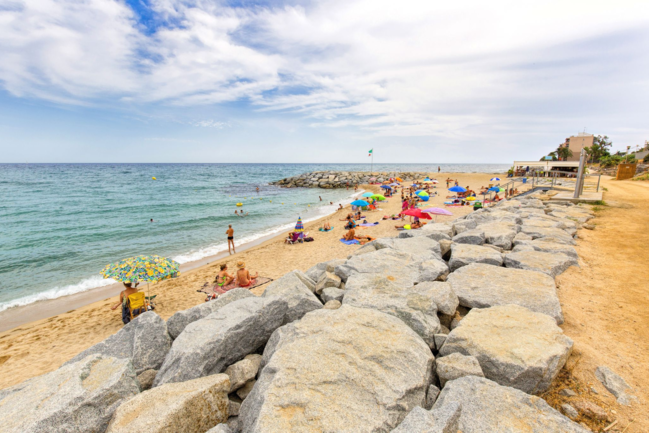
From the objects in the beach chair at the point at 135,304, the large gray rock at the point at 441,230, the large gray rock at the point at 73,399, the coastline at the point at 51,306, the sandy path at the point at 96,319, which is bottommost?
the coastline at the point at 51,306

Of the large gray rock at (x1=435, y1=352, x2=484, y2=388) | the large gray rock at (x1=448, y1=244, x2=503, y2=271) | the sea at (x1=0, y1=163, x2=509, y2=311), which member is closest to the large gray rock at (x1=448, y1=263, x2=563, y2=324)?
the large gray rock at (x1=448, y1=244, x2=503, y2=271)

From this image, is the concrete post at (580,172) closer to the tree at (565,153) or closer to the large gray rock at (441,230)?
the large gray rock at (441,230)

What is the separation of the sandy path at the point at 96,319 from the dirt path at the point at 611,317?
27.2 ft

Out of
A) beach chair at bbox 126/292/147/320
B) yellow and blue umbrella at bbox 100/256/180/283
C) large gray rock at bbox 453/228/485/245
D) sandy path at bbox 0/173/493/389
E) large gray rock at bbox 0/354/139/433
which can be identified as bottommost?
sandy path at bbox 0/173/493/389

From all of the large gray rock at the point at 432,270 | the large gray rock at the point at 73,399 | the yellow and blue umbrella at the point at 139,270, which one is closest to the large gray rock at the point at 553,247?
the large gray rock at the point at 432,270

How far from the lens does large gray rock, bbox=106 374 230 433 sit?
2770 mm

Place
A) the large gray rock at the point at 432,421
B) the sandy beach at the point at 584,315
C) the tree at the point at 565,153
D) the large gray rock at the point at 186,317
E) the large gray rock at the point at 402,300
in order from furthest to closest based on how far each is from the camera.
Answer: the tree at the point at 565,153, the large gray rock at the point at 186,317, the large gray rock at the point at 402,300, the sandy beach at the point at 584,315, the large gray rock at the point at 432,421

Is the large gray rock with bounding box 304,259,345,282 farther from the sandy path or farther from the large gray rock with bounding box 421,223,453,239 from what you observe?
the large gray rock with bounding box 421,223,453,239

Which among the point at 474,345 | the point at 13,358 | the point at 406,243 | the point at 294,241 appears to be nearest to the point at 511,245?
the point at 406,243

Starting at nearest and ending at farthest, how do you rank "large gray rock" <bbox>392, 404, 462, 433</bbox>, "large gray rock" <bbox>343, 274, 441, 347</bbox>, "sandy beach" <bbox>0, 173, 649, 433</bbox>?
"large gray rock" <bbox>392, 404, 462, 433</bbox>
"sandy beach" <bbox>0, 173, 649, 433</bbox>
"large gray rock" <bbox>343, 274, 441, 347</bbox>

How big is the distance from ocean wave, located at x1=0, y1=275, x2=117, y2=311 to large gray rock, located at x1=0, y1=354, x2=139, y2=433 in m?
10.2

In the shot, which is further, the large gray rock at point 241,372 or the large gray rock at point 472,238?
the large gray rock at point 472,238

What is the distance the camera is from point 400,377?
125 inches

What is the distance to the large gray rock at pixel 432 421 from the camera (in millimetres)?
2408
